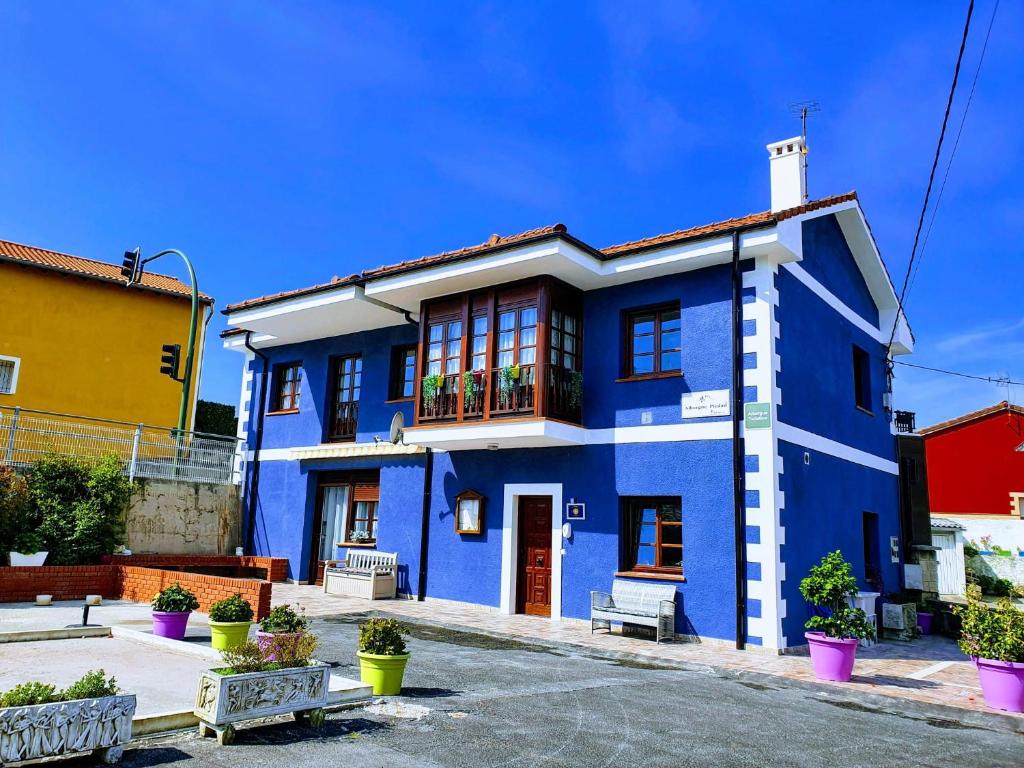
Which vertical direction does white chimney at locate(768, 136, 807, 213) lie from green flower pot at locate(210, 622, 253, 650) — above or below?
above

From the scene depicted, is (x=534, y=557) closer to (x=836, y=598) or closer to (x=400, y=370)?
(x=400, y=370)

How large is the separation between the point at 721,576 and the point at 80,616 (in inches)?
368

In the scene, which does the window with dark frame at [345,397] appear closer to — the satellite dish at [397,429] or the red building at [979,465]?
the satellite dish at [397,429]

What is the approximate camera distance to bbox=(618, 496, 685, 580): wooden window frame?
12273mm

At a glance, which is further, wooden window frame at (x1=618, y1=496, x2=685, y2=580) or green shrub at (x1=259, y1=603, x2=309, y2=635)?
wooden window frame at (x1=618, y1=496, x2=685, y2=580)

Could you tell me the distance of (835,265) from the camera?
1509cm

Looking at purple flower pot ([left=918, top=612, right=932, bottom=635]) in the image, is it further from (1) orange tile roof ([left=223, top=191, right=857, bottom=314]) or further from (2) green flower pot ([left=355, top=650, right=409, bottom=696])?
(2) green flower pot ([left=355, top=650, right=409, bottom=696])

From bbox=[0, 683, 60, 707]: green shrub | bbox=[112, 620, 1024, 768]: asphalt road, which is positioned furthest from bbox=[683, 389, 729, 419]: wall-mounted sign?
bbox=[0, 683, 60, 707]: green shrub

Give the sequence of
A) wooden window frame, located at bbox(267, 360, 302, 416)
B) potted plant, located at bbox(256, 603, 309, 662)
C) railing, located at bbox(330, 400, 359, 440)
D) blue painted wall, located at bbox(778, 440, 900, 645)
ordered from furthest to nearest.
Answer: wooden window frame, located at bbox(267, 360, 302, 416) → railing, located at bbox(330, 400, 359, 440) → blue painted wall, located at bbox(778, 440, 900, 645) → potted plant, located at bbox(256, 603, 309, 662)

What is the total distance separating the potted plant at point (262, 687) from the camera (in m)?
5.57

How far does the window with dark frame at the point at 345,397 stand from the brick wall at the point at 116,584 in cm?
552

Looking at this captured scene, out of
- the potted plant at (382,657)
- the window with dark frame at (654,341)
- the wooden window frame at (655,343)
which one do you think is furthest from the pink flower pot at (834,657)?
→ the potted plant at (382,657)

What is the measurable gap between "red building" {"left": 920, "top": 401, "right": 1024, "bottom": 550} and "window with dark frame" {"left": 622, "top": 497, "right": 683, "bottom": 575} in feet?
68.5

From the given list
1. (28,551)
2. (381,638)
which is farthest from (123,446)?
(381,638)
